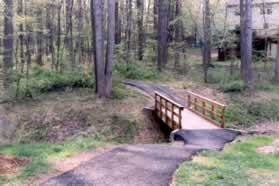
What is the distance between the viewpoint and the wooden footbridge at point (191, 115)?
1070 centimetres

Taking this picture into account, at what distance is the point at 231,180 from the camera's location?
5785 mm

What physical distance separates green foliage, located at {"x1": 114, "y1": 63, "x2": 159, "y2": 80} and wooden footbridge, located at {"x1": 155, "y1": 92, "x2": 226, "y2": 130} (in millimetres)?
5693

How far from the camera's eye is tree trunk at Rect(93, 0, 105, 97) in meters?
13.1

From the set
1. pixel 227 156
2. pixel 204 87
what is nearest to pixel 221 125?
pixel 227 156

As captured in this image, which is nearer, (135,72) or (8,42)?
(8,42)

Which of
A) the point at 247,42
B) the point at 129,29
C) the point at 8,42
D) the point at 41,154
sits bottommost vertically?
the point at 41,154

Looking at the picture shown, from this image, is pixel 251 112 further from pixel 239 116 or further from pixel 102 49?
pixel 102 49

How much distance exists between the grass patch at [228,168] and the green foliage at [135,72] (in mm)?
11279

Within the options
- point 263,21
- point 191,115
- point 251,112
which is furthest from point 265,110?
point 263,21

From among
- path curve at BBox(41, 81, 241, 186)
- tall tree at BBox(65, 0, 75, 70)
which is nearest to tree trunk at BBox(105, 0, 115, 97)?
path curve at BBox(41, 81, 241, 186)

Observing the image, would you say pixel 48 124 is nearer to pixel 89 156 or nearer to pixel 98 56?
pixel 98 56

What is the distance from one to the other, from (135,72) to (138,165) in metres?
12.9

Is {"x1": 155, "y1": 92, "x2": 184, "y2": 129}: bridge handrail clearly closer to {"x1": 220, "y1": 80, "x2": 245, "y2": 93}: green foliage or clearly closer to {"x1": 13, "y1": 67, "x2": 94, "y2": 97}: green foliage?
{"x1": 220, "y1": 80, "x2": 245, "y2": 93}: green foliage

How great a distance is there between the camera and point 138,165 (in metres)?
6.77
